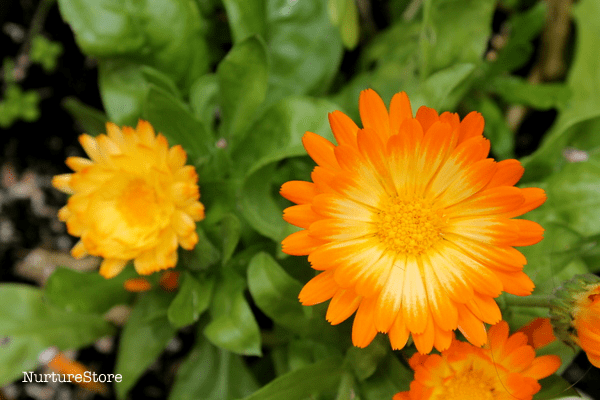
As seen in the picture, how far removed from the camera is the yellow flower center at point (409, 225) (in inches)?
33.0

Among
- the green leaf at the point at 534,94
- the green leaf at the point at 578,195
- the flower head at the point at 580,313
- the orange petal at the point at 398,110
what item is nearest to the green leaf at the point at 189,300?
the orange petal at the point at 398,110

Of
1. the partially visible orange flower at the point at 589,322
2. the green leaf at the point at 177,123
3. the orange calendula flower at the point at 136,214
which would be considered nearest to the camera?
the partially visible orange flower at the point at 589,322

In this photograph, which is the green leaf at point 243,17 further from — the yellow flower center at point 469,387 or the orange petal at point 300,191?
the yellow flower center at point 469,387

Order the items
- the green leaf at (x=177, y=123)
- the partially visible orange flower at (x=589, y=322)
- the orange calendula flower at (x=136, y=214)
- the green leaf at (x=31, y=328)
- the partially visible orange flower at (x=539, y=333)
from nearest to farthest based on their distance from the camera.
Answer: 1. the partially visible orange flower at (x=589, y=322)
2. the partially visible orange flower at (x=539, y=333)
3. the orange calendula flower at (x=136, y=214)
4. the green leaf at (x=177, y=123)
5. the green leaf at (x=31, y=328)

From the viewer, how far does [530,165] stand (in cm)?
113

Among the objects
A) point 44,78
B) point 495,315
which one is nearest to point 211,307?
point 495,315

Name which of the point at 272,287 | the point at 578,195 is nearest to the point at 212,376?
the point at 272,287

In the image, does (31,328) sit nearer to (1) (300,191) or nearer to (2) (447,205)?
(1) (300,191)

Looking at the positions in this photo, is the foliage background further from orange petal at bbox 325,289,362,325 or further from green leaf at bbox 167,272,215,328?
orange petal at bbox 325,289,362,325

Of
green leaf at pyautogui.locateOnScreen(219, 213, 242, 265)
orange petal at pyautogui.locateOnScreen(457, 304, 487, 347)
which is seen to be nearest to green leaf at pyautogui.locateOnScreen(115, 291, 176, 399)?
green leaf at pyautogui.locateOnScreen(219, 213, 242, 265)

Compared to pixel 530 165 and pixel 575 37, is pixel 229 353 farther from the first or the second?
pixel 575 37

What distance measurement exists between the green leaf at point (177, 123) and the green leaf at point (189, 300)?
27 centimetres

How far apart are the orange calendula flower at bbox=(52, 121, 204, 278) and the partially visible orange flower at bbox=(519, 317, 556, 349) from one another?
60 cm

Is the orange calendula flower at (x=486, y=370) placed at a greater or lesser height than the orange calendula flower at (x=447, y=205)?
lesser
